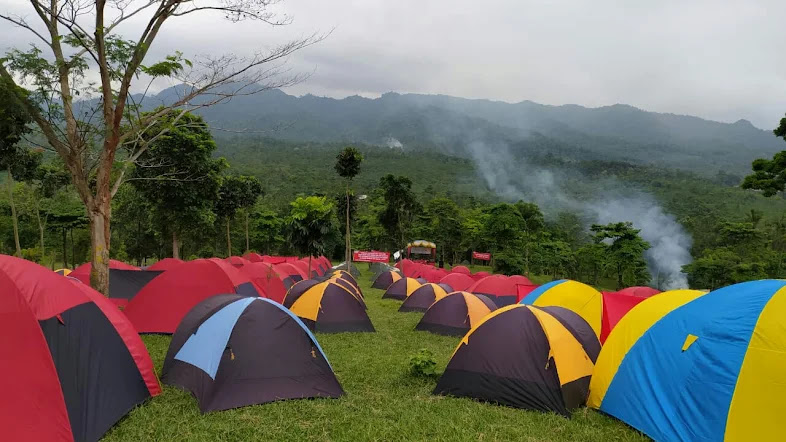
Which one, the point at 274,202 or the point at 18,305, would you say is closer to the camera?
the point at 18,305

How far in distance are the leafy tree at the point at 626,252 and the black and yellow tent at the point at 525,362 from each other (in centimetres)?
3620

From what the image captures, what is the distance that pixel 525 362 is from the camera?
19.2 ft

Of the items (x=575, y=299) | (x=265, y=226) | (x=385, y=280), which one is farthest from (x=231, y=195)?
(x=575, y=299)

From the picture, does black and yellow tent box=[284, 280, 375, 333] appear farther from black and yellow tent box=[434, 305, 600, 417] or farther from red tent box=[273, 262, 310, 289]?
red tent box=[273, 262, 310, 289]

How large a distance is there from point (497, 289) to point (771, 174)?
1172 centimetres

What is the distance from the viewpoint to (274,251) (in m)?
57.6

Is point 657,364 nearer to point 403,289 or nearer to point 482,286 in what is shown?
point 482,286

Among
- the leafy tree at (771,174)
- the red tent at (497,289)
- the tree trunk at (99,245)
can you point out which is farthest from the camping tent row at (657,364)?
the leafy tree at (771,174)

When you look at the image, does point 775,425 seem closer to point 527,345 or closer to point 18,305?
point 527,345

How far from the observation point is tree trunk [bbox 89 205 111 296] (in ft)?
29.5

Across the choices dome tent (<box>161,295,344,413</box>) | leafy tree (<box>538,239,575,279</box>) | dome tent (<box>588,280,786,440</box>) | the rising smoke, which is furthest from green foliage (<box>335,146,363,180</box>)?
the rising smoke

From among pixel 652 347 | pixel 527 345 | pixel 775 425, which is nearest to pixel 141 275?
pixel 527 345

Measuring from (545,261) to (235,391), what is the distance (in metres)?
43.5

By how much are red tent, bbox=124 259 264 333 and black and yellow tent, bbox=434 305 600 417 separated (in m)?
5.96
